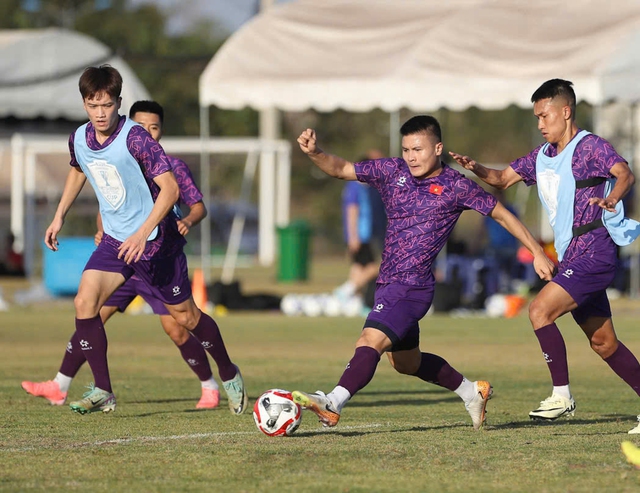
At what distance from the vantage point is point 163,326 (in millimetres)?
9000

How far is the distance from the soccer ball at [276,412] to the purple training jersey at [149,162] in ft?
5.87

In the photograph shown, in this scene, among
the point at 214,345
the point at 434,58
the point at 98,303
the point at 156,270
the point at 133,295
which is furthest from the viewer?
the point at 434,58

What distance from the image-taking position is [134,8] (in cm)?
4850

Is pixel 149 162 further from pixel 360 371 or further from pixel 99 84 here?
pixel 360 371

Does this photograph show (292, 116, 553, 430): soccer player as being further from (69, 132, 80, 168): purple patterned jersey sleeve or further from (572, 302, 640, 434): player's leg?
(69, 132, 80, 168): purple patterned jersey sleeve

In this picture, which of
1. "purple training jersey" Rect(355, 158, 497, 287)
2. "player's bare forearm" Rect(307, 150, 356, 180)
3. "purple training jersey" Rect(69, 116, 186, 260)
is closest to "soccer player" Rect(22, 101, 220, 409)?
"purple training jersey" Rect(69, 116, 186, 260)

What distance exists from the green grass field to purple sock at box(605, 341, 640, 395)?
31 centimetres

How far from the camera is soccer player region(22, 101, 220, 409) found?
29.1 ft

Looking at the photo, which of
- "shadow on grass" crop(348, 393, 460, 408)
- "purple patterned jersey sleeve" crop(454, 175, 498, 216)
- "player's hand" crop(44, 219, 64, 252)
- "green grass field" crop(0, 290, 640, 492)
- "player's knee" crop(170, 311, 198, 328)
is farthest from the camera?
"shadow on grass" crop(348, 393, 460, 408)

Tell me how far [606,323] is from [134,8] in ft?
140

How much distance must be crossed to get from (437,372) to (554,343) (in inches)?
28.3

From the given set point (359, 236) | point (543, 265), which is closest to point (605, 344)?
point (543, 265)

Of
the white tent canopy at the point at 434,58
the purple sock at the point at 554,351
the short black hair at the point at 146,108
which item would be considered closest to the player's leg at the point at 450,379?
the purple sock at the point at 554,351

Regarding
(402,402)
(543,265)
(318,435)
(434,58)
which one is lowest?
(402,402)
